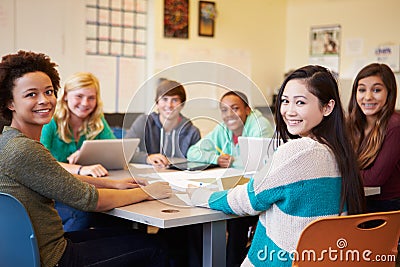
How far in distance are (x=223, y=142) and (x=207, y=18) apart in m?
3.81

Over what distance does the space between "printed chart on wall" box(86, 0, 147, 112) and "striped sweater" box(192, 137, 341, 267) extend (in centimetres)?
366

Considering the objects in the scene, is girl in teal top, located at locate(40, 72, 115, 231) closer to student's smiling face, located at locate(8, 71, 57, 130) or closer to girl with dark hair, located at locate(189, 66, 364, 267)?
student's smiling face, located at locate(8, 71, 57, 130)

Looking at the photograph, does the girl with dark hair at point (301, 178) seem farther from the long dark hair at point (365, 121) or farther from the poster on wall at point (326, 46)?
the poster on wall at point (326, 46)

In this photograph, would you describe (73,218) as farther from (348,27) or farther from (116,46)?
(348,27)

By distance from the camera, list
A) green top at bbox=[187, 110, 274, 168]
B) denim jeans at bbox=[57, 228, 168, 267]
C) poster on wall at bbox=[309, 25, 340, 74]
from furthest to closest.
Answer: poster on wall at bbox=[309, 25, 340, 74] < green top at bbox=[187, 110, 274, 168] < denim jeans at bbox=[57, 228, 168, 267]

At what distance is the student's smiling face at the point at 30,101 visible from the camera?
1.97 meters

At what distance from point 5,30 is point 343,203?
3557 millimetres

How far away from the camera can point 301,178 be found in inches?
68.6

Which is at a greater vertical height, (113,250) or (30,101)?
(30,101)

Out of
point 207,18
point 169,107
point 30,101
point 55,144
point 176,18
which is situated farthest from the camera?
point 207,18

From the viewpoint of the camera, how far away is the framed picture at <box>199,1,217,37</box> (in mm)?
5914

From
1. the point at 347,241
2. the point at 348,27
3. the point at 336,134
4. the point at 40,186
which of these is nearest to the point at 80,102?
the point at 40,186

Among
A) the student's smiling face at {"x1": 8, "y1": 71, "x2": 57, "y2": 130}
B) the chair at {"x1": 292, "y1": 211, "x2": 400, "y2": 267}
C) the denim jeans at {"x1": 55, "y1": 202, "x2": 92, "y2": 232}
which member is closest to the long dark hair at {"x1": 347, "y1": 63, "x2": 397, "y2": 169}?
the chair at {"x1": 292, "y1": 211, "x2": 400, "y2": 267}

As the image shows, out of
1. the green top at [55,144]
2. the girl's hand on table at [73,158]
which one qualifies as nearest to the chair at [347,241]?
the girl's hand on table at [73,158]
